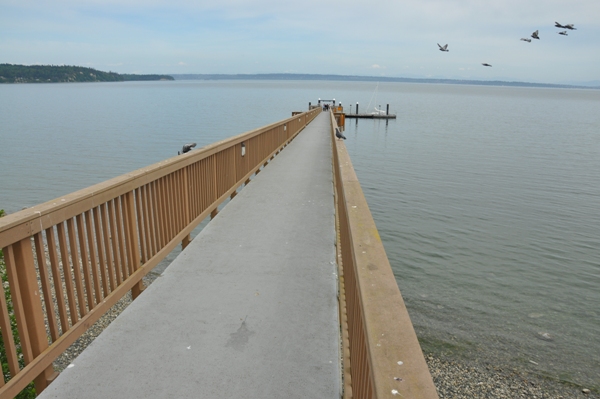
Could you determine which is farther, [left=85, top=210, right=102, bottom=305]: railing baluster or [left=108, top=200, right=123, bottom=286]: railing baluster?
[left=108, top=200, right=123, bottom=286]: railing baluster

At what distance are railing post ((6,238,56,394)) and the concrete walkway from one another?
0.99 ft

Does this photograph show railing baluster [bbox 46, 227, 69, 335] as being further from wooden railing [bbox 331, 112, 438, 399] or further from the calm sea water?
the calm sea water

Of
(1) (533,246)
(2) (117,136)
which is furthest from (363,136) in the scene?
(1) (533,246)

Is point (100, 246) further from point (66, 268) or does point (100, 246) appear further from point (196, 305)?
point (196, 305)

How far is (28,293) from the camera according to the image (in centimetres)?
270

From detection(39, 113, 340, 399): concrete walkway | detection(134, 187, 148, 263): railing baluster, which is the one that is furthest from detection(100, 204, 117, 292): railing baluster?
detection(134, 187, 148, 263): railing baluster

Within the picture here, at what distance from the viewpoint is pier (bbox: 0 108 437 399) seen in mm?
2264

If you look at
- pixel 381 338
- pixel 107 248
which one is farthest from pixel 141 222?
pixel 381 338

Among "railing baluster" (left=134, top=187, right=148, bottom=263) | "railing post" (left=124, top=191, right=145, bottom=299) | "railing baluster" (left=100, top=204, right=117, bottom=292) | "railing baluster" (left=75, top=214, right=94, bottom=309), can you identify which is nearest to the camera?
"railing baluster" (left=75, top=214, right=94, bottom=309)

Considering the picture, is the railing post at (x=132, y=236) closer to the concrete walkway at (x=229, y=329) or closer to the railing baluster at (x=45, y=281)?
the concrete walkway at (x=229, y=329)

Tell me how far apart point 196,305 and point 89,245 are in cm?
105

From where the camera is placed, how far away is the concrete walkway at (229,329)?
2.92 m

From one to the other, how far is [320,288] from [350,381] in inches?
65.8

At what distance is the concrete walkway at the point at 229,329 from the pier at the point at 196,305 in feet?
0.04
